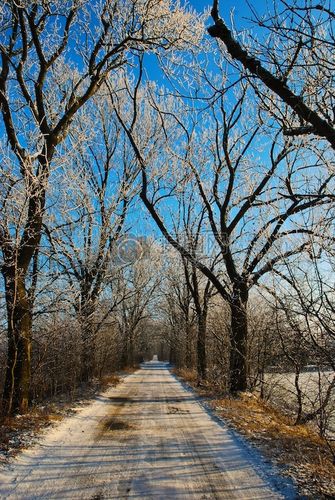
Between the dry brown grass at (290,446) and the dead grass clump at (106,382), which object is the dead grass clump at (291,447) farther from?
the dead grass clump at (106,382)

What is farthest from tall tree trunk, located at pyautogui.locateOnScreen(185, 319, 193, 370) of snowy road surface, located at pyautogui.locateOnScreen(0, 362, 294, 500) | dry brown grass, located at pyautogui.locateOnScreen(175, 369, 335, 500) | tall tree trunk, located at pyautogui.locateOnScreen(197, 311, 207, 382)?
snowy road surface, located at pyautogui.locateOnScreen(0, 362, 294, 500)

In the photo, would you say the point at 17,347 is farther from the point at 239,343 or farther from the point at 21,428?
the point at 239,343

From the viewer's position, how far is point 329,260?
4430mm

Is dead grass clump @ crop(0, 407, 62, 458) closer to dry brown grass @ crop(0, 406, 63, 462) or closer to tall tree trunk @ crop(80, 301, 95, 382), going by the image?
dry brown grass @ crop(0, 406, 63, 462)

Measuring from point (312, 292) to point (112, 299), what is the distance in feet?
54.9

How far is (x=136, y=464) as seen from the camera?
5090 mm

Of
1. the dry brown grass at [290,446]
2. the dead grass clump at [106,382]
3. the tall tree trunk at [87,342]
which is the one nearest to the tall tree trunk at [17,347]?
the dry brown grass at [290,446]

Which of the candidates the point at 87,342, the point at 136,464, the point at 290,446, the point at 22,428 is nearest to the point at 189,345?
the point at 87,342

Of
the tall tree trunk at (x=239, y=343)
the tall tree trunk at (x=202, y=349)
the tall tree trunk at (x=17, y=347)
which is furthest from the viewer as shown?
the tall tree trunk at (x=202, y=349)

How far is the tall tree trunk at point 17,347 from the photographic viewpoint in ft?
26.4

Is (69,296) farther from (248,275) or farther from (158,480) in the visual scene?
(158,480)

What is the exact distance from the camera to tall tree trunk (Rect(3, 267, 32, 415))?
804cm

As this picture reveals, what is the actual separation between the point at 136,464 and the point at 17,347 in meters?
4.21

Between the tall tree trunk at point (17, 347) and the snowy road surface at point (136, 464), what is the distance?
1.16 m
